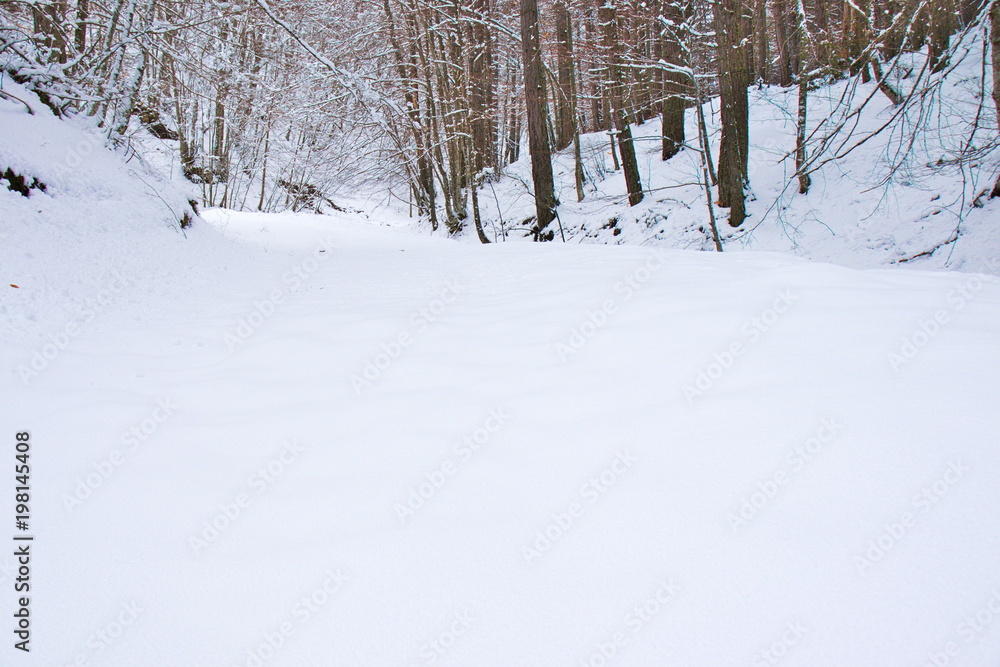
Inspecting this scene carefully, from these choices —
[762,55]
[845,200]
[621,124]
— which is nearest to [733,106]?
[845,200]

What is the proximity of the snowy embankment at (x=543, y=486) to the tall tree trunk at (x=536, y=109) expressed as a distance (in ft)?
24.0

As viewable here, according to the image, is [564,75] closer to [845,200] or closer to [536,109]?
[536,109]

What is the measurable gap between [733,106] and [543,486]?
7.75m

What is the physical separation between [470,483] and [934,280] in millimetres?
2672

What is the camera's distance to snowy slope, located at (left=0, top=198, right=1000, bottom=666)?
3.30ft

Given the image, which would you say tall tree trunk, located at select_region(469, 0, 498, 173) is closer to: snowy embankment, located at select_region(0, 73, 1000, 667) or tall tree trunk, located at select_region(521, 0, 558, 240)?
tall tree trunk, located at select_region(521, 0, 558, 240)

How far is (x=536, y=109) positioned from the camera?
9.29 m

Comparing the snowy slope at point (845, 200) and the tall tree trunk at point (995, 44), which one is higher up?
the tall tree trunk at point (995, 44)

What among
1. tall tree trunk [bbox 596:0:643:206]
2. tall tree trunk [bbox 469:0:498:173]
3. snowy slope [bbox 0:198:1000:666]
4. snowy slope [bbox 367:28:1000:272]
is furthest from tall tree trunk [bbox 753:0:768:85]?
snowy slope [bbox 0:198:1000:666]

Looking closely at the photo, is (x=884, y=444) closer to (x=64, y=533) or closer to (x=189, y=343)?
(x=64, y=533)

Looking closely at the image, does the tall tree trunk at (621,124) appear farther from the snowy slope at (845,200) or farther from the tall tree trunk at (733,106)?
the tall tree trunk at (733,106)

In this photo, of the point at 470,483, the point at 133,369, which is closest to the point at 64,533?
the point at 470,483

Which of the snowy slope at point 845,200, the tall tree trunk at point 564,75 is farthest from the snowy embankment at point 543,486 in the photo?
the tall tree trunk at point 564,75

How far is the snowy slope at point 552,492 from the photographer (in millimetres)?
1007
